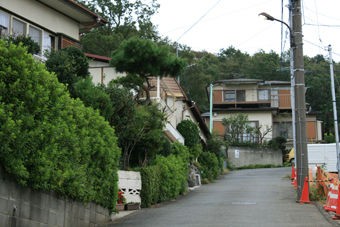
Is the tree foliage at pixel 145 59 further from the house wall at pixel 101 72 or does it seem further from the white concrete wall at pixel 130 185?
the house wall at pixel 101 72

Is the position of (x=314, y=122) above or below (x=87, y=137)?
above

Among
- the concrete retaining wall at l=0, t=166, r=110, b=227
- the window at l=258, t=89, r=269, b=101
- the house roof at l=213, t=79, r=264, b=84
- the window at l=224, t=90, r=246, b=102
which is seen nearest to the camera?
the concrete retaining wall at l=0, t=166, r=110, b=227

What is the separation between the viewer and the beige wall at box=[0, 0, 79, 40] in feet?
56.6

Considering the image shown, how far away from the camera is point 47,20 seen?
742 inches

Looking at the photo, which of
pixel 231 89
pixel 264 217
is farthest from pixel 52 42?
pixel 231 89

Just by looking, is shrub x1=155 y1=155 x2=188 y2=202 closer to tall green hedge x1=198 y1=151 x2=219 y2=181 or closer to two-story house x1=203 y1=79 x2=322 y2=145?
tall green hedge x1=198 y1=151 x2=219 y2=181

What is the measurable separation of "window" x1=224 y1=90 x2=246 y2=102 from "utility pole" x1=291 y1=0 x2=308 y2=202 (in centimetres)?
4317

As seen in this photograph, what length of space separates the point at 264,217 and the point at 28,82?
753 cm

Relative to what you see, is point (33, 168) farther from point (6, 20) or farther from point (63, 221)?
point (6, 20)

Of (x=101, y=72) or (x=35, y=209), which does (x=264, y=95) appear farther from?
(x=35, y=209)

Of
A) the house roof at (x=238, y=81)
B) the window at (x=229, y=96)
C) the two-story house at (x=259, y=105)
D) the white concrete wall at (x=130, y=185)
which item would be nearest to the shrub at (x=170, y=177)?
the white concrete wall at (x=130, y=185)

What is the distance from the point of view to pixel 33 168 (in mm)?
8273

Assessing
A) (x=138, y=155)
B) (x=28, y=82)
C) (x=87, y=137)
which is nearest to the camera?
(x=28, y=82)

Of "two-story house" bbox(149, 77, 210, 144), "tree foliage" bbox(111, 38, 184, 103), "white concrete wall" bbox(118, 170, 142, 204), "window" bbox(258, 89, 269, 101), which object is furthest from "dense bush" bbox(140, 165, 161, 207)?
"window" bbox(258, 89, 269, 101)
